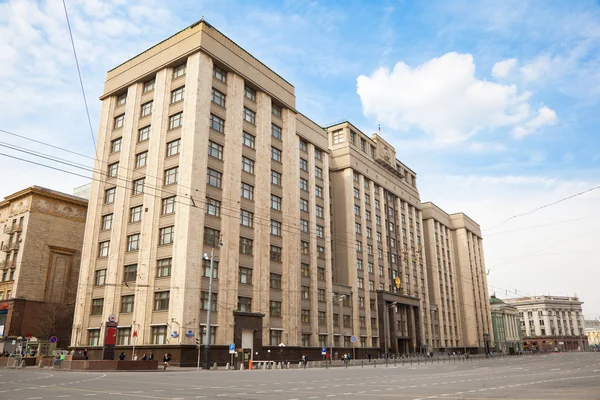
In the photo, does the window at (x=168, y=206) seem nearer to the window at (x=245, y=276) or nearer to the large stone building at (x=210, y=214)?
the large stone building at (x=210, y=214)

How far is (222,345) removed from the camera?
5025 cm

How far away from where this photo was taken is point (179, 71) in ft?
193

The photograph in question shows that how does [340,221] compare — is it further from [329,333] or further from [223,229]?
[223,229]

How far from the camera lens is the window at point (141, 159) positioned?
57.8m

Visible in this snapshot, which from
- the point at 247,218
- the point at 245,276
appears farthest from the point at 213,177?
the point at 245,276

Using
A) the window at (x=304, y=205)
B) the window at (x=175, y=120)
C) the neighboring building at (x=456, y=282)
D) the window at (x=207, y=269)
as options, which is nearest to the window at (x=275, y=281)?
the window at (x=207, y=269)

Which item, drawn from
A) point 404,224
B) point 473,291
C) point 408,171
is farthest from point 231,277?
point 473,291

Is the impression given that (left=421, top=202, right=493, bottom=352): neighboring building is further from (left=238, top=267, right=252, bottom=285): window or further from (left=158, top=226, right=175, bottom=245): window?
(left=158, top=226, right=175, bottom=245): window

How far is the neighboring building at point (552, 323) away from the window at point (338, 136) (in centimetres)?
13473

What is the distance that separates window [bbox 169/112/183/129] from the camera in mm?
55969

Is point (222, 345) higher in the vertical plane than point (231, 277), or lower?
lower

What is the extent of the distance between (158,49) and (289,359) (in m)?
41.4

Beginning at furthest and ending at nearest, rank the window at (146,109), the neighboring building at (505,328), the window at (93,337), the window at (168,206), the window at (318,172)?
the neighboring building at (505,328) < the window at (318,172) < the window at (146,109) < the window at (93,337) < the window at (168,206)

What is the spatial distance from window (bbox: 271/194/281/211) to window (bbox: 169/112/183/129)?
15.0 m
